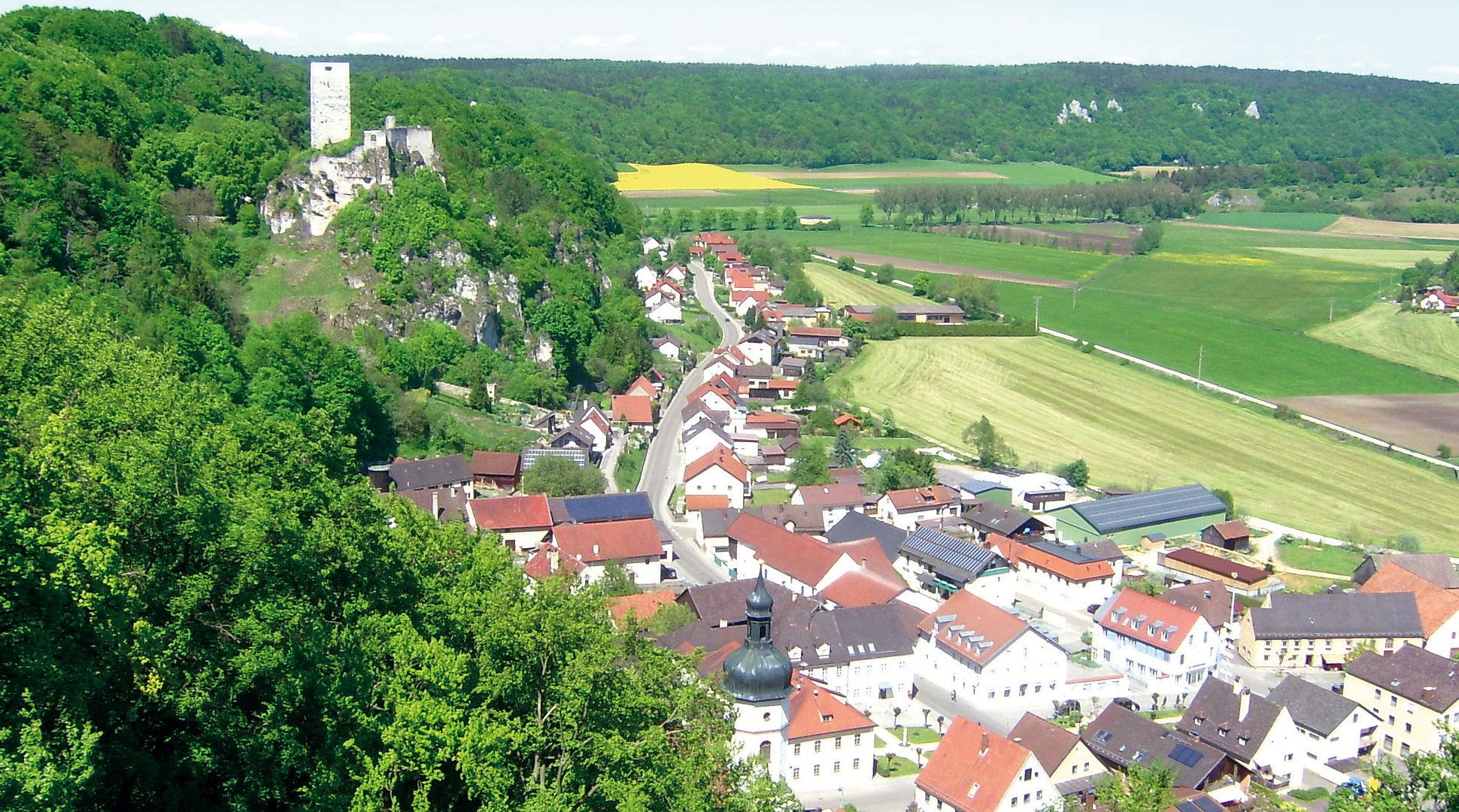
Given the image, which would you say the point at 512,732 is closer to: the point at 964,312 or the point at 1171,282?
the point at 964,312

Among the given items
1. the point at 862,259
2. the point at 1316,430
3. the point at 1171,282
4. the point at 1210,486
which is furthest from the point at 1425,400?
the point at 862,259

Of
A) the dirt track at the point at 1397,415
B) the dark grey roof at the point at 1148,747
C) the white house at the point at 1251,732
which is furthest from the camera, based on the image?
the dirt track at the point at 1397,415

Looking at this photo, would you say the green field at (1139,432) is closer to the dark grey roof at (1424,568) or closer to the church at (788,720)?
the dark grey roof at (1424,568)

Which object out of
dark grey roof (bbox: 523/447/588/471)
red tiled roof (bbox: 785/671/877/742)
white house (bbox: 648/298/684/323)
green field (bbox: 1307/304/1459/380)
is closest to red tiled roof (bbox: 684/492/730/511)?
dark grey roof (bbox: 523/447/588/471)

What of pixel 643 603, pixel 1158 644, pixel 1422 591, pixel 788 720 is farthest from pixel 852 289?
pixel 788 720

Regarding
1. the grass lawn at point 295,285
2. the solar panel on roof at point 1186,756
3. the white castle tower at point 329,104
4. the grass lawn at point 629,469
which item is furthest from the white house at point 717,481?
the white castle tower at point 329,104
